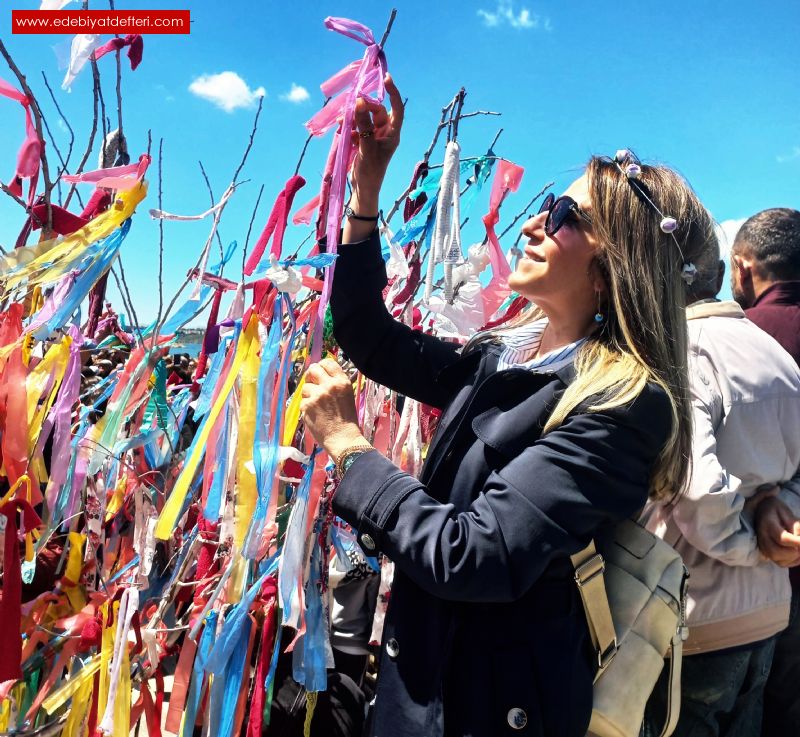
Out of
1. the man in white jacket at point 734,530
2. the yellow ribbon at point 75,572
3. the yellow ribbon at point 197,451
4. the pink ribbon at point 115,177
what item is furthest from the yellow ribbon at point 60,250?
the man in white jacket at point 734,530

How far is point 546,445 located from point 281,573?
0.55m

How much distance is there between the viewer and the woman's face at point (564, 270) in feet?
3.81

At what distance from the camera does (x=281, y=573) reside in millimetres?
1146

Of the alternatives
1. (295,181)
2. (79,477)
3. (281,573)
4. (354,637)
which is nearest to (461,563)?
(281,573)

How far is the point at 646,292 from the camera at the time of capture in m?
1.11

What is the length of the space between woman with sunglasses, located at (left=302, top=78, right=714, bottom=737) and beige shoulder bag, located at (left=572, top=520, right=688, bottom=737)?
0.14 ft

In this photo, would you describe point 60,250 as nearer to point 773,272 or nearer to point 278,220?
point 278,220

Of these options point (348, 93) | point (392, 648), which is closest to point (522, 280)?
point (348, 93)

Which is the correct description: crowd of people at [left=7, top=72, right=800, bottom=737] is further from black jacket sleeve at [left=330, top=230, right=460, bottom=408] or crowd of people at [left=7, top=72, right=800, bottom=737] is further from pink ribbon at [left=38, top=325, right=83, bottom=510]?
pink ribbon at [left=38, top=325, right=83, bottom=510]

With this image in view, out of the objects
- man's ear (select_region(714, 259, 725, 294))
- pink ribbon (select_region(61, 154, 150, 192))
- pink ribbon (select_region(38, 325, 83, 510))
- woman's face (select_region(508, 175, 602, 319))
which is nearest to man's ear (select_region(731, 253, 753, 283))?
man's ear (select_region(714, 259, 725, 294))

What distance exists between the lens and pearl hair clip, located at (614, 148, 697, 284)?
1131 mm

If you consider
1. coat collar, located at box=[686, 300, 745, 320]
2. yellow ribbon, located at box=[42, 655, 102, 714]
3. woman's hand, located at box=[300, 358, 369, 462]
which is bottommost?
yellow ribbon, located at box=[42, 655, 102, 714]

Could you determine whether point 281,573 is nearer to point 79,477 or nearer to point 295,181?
point 79,477

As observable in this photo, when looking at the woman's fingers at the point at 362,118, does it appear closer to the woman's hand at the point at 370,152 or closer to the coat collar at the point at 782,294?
the woman's hand at the point at 370,152
